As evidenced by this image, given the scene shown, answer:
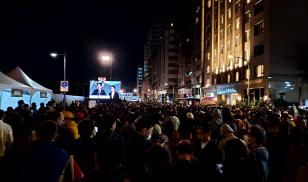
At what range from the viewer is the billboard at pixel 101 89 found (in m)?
27.3

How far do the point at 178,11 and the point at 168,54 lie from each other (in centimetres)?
1965

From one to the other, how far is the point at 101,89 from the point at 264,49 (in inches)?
1156

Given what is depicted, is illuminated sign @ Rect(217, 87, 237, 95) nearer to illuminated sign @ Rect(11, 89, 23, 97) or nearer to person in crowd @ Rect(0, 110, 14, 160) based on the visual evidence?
illuminated sign @ Rect(11, 89, 23, 97)

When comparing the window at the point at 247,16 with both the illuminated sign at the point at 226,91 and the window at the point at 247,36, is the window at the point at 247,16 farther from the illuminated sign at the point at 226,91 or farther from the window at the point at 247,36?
the illuminated sign at the point at 226,91

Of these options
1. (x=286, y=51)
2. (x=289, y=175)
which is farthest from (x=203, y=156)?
(x=286, y=51)

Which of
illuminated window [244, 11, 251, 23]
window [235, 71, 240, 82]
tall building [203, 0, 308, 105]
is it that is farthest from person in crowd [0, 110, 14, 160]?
window [235, 71, 240, 82]

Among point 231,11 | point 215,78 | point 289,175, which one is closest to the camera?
point 289,175

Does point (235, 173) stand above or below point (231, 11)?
below

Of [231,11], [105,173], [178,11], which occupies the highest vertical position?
[178,11]

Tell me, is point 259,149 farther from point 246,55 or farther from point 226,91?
point 226,91

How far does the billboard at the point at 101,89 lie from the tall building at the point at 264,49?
73.0 feet

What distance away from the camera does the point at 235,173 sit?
4.45 meters

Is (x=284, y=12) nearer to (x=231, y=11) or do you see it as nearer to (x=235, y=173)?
(x=231, y=11)

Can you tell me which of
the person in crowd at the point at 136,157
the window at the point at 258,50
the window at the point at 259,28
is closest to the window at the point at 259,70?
the window at the point at 258,50
